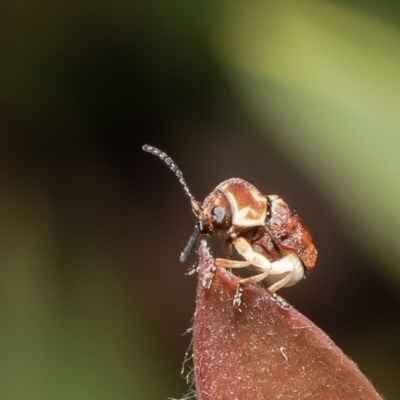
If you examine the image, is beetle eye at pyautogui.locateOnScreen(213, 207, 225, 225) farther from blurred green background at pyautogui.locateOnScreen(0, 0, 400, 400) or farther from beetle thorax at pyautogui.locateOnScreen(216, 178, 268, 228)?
blurred green background at pyautogui.locateOnScreen(0, 0, 400, 400)

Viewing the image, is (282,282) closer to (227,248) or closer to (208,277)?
(227,248)

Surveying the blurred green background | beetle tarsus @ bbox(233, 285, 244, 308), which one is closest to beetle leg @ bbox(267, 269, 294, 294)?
beetle tarsus @ bbox(233, 285, 244, 308)

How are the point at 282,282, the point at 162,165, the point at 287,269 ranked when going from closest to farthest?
the point at 282,282 < the point at 287,269 < the point at 162,165

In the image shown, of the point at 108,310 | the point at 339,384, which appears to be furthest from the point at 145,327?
the point at 339,384

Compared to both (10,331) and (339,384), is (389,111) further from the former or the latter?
(10,331)

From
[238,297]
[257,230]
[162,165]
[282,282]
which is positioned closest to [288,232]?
[257,230]

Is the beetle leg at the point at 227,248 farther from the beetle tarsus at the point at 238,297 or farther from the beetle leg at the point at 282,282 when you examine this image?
the beetle tarsus at the point at 238,297

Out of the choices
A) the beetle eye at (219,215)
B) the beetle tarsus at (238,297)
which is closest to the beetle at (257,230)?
the beetle eye at (219,215)
